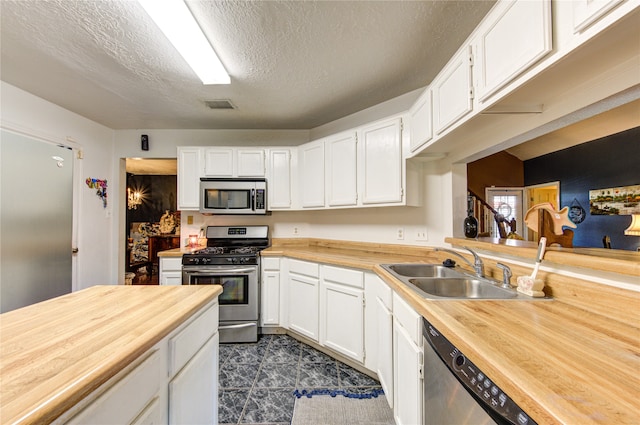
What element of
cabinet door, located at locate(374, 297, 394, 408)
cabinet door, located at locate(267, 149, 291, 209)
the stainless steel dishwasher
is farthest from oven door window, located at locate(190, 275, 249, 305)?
the stainless steel dishwasher

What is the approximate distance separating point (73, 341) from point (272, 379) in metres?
1.63

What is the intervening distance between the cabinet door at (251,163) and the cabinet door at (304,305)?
131 centimetres

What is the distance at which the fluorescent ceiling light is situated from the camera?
1.41 metres

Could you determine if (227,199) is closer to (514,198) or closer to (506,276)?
(506,276)

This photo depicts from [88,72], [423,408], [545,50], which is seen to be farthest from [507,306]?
[88,72]

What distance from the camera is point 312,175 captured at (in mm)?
2975

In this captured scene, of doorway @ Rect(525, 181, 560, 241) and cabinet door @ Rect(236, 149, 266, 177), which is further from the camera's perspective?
doorway @ Rect(525, 181, 560, 241)

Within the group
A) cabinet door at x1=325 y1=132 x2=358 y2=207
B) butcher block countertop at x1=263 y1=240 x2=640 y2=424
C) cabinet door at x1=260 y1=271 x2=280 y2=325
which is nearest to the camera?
butcher block countertop at x1=263 y1=240 x2=640 y2=424

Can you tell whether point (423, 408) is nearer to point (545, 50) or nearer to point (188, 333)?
point (188, 333)

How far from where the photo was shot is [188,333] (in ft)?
3.39

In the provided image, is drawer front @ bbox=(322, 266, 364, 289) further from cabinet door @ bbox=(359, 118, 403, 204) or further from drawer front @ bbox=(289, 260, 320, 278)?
cabinet door @ bbox=(359, 118, 403, 204)

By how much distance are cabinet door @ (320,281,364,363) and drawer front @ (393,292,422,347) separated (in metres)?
0.60

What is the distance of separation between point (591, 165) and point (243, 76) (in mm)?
3979

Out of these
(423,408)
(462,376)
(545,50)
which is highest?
(545,50)
